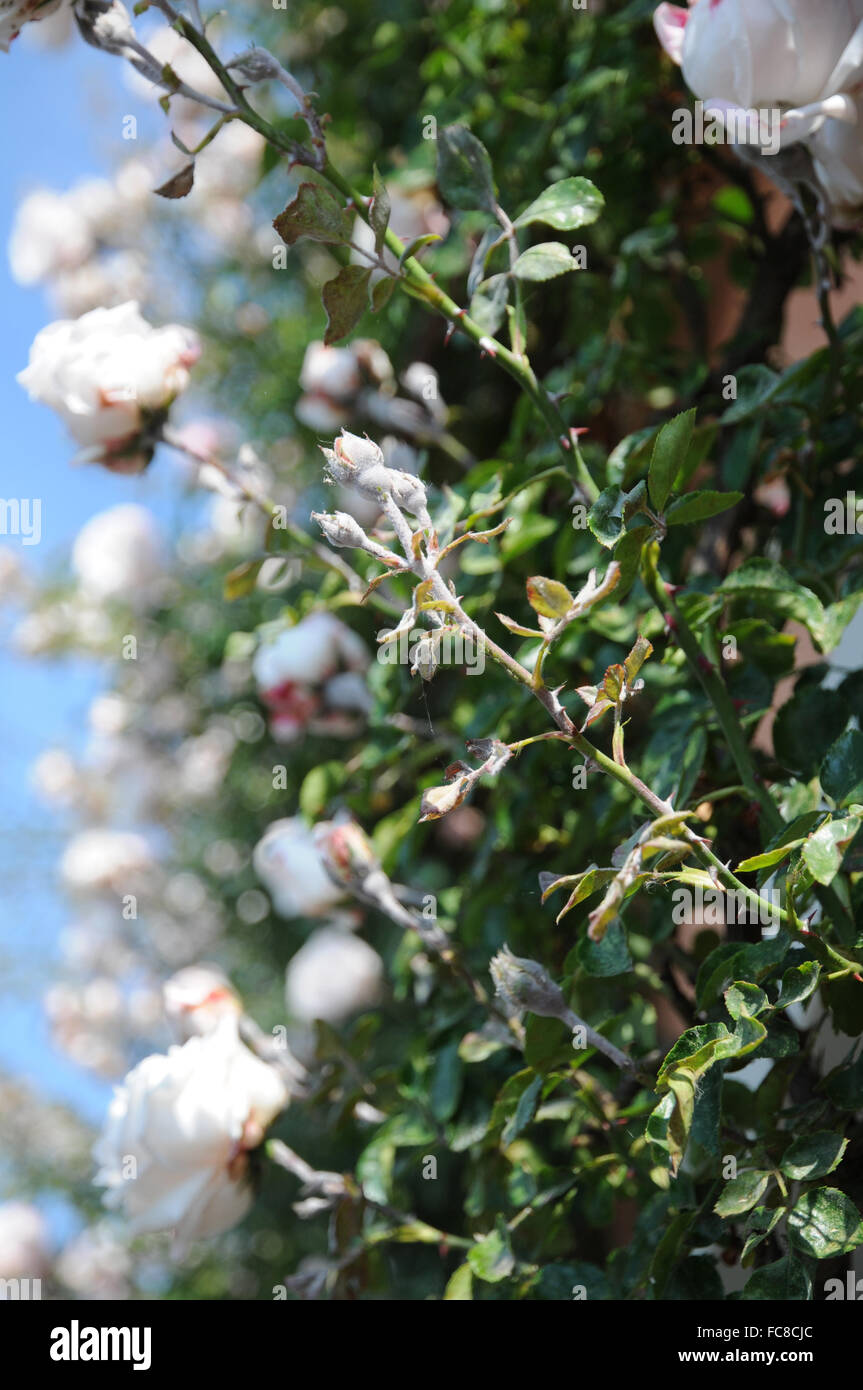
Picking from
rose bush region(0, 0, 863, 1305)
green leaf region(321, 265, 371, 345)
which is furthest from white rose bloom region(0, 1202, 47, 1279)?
green leaf region(321, 265, 371, 345)

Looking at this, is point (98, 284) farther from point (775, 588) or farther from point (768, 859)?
point (768, 859)

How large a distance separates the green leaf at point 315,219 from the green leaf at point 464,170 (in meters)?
0.08

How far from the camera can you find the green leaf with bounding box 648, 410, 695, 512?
1.18 feet

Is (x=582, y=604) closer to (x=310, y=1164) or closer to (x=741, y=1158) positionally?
(x=741, y=1158)

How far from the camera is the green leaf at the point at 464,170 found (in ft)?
1.53

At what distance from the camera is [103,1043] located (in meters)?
1.49

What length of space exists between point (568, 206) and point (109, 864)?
111 centimetres

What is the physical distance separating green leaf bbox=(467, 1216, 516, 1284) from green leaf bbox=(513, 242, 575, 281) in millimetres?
388

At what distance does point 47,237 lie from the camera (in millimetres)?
1273

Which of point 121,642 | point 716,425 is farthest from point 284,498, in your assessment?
point 716,425

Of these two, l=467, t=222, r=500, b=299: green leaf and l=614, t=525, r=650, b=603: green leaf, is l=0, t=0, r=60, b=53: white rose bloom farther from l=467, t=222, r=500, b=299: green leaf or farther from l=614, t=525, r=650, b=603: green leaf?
l=614, t=525, r=650, b=603: green leaf

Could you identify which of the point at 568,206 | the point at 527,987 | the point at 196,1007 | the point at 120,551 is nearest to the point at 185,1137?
the point at 196,1007

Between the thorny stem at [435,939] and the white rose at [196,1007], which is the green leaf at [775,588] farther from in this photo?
the white rose at [196,1007]

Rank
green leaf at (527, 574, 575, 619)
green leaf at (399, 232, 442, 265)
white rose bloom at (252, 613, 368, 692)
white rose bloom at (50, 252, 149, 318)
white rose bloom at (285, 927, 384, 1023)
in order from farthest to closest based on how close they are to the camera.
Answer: white rose bloom at (50, 252, 149, 318), white rose bloom at (285, 927, 384, 1023), white rose bloom at (252, 613, 368, 692), green leaf at (399, 232, 442, 265), green leaf at (527, 574, 575, 619)
